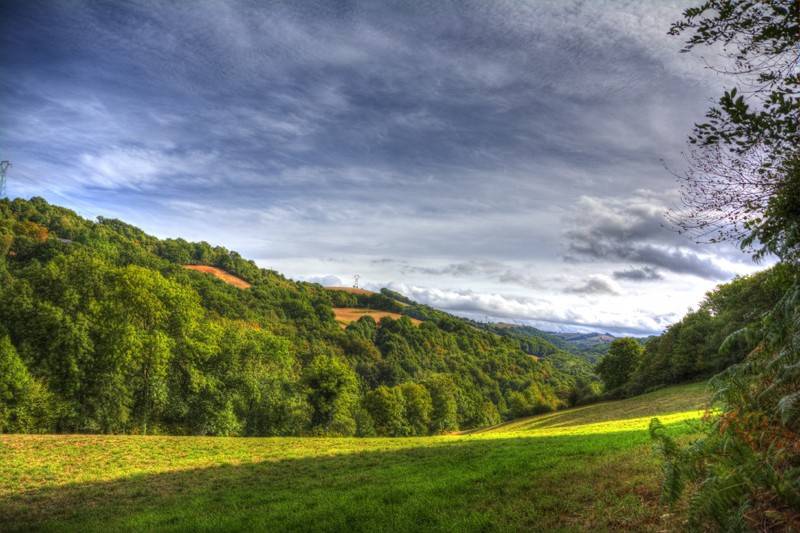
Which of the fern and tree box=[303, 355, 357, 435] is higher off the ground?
the fern

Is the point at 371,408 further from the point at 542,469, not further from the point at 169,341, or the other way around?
the point at 542,469

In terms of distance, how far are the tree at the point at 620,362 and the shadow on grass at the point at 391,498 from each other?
67880 mm

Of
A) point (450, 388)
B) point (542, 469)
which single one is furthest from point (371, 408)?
point (542, 469)

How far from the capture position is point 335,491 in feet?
43.7

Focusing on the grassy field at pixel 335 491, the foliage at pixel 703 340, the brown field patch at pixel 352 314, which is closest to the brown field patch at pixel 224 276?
the brown field patch at pixel 352 314

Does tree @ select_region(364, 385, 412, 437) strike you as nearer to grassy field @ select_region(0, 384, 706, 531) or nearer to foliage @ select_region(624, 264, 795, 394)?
foliage @ select_region(624, 264, 795, 394)

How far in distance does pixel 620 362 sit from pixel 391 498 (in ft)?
252

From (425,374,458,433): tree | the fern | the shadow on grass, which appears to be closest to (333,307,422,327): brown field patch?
(425,374,458,433): tree

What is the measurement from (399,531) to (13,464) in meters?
20.6

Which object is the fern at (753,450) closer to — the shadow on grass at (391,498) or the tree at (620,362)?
the shadow on grass at (391,498)

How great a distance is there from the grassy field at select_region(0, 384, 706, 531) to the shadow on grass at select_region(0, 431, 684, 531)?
4 centimetres

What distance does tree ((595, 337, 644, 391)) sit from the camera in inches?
2936

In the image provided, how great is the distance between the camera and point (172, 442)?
1113 inches

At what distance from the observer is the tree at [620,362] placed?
74.6 metres
